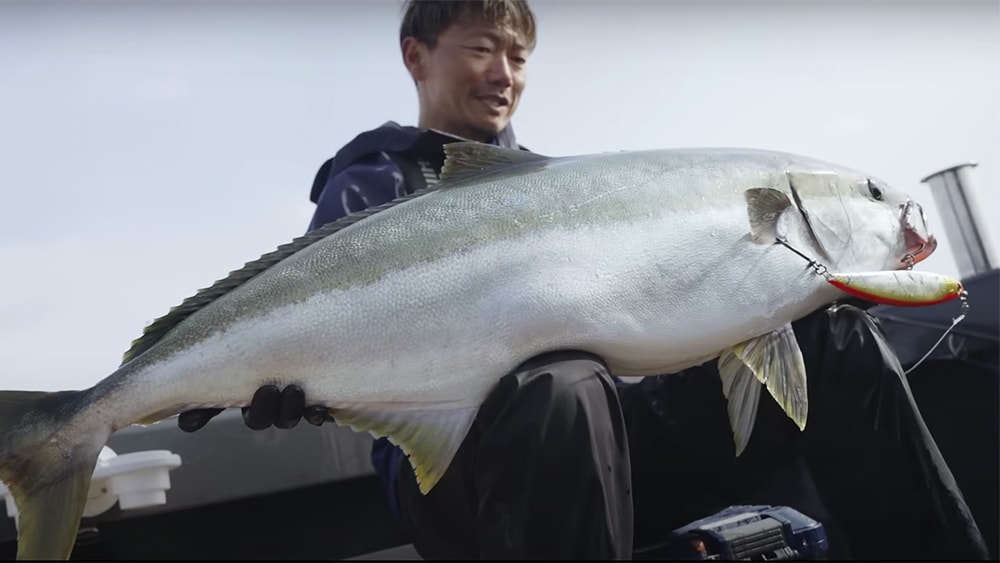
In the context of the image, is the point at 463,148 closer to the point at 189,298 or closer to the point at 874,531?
the point at 189,298

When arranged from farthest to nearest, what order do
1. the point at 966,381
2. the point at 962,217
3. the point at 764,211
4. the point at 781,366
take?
1. the point at 962,217
2. the point at 966,381
3. the point at 764,211
4. the point at 781,366

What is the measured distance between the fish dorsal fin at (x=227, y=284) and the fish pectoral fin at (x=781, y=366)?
86 centimetres

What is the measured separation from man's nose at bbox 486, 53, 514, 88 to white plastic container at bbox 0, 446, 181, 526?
67.2 inches

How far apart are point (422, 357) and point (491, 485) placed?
1.06 ft

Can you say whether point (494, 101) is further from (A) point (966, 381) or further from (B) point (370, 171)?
(A) point (966, 381)

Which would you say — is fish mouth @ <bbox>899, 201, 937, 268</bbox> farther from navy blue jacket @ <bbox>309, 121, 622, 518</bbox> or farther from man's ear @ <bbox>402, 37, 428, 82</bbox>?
man's ear @ <bbox>402, 37, 428, 82</bbox>

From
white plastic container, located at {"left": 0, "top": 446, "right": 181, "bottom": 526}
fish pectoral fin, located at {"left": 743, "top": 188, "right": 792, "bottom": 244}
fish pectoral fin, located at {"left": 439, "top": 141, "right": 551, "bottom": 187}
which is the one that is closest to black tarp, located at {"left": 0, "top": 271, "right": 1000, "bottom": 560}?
white plastic container, located at {"left": 0, "top": 446, "right": 181, "bottom": 526}

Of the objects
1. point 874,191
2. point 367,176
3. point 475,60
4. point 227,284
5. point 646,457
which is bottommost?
point 646,457

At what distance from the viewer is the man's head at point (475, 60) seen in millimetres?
2846

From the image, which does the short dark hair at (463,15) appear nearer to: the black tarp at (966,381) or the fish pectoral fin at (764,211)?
the fish pectoral fin at (764,211)

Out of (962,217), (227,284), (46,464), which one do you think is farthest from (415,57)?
(962,217)

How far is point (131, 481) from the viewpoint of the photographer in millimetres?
2502

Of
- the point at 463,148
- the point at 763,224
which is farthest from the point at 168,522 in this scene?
the point at 763,224

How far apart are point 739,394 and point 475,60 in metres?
1.61
